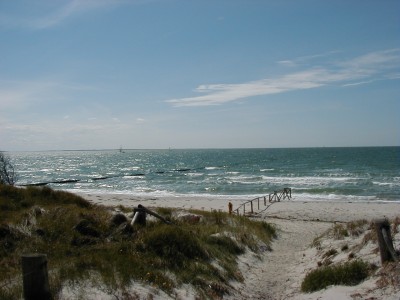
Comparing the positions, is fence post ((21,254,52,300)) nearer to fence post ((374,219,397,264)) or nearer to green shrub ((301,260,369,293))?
green shrub ((301,260,369,293))

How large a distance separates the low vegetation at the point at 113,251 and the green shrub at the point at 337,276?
1920 mm

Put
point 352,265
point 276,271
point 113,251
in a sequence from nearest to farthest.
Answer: point 352,265, point 113,251, point 276,271

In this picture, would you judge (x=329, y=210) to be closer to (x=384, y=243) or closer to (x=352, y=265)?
(x=352, y=265)

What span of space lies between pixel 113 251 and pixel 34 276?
2.80m

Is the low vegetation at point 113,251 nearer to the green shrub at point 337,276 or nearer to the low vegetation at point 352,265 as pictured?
the green shrub at point 337,276

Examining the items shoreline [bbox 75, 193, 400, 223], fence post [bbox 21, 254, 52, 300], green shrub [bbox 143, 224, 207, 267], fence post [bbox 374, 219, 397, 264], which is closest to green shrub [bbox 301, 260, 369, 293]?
fence post [bbox 374, 219, 397, 264]

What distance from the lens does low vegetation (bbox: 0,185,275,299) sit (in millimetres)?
7688

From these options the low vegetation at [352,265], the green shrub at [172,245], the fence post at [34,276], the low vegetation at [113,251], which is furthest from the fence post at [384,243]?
the fence post at [34,276]

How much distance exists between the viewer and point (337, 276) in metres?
8.80

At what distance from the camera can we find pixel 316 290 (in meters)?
8.86

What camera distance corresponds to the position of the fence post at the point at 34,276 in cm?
617

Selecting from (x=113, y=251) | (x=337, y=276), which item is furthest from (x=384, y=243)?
(x=113, y=251)

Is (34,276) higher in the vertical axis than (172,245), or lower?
higher

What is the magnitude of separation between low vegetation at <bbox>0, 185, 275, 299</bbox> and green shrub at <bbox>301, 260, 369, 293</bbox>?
1.92 meters
